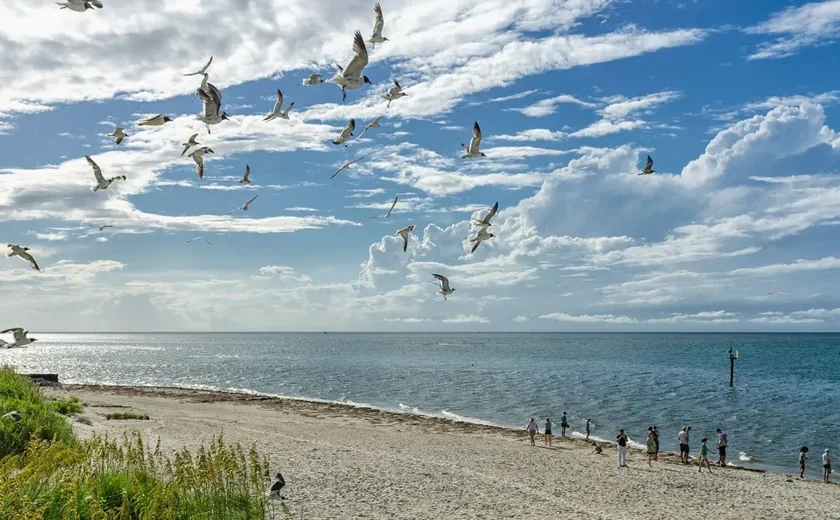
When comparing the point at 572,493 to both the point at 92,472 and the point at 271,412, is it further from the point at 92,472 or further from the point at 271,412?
the point at 271,412

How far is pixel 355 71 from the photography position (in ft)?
45.9

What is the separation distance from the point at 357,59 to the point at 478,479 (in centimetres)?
1450

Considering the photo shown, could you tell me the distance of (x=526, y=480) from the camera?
22.6 meters

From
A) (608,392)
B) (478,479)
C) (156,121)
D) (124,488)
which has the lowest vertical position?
(608,392)

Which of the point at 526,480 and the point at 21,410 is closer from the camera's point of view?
the point at 21,410

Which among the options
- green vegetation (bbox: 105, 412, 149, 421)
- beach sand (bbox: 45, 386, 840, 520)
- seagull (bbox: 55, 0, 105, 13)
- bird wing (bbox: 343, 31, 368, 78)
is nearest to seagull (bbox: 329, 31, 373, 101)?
bird wing (bbox: 343, 31, 368, 78)

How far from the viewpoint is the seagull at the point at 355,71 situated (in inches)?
540

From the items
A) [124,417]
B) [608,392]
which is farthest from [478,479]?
[608,392]

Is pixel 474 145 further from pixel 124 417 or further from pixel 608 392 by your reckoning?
pixel 608 392

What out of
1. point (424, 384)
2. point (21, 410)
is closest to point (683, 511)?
point (21, 410)

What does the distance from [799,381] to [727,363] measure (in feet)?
116

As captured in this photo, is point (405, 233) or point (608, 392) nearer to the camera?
point (405, 233)

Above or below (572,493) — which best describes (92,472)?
above

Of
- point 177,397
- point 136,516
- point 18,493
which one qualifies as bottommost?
point 177,397
